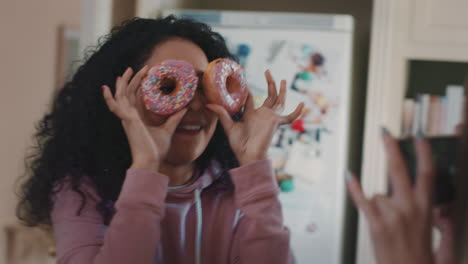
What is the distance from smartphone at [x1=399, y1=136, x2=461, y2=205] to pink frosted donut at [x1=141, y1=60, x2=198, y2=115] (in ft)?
1.48

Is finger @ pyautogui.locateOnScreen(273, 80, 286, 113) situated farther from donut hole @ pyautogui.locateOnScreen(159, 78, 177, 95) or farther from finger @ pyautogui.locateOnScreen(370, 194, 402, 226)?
finger @ pyautogui.locateOnScreen(370, 194, 402, 226)

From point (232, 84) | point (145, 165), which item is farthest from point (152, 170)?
point (232, 84)

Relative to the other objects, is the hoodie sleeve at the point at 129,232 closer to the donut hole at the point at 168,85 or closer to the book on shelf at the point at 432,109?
the donut hole at the point at 168,85

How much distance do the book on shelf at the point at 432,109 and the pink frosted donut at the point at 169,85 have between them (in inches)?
50.8

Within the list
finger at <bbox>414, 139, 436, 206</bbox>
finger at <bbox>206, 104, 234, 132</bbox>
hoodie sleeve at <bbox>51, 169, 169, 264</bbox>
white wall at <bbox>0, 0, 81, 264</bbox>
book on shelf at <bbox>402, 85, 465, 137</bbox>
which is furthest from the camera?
white wall at <bbox>0, 0, 81, 264</bbox>

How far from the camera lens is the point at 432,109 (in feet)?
6.45

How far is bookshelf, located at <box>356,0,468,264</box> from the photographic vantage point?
1.99m

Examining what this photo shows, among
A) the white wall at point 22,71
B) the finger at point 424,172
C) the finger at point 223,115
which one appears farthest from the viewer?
the white wall at point 22,71

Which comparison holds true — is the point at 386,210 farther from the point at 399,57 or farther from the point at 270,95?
the point at 399,57

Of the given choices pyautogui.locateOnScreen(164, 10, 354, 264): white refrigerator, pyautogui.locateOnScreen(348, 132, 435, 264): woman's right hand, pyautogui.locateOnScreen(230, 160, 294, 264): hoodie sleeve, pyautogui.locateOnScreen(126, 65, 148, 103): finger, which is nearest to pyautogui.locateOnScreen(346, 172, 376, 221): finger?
pyautogui.locateOnScreen(348, 132, 435, 264): woman's right hand

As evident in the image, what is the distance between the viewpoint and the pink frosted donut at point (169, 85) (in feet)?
2.69

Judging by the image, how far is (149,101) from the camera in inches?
32.8

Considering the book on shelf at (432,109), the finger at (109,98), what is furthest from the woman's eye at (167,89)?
the book on shelf at (432,109)

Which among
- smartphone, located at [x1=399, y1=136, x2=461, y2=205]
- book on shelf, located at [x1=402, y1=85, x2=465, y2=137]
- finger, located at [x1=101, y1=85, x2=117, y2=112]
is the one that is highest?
book on shelf, located at [x1=402, y1=85, x2=465, y2=137]
